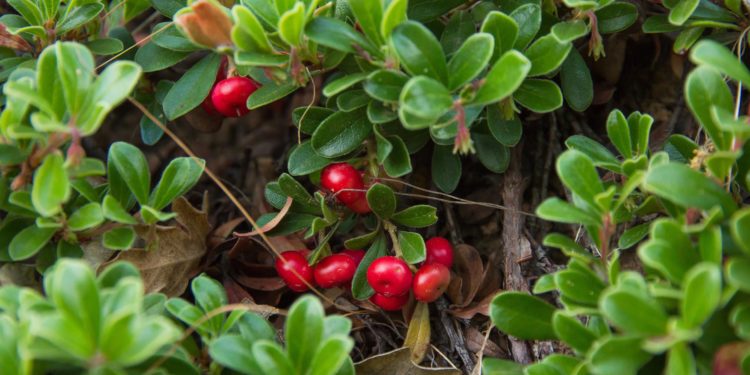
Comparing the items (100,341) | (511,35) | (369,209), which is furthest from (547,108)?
(100,341)

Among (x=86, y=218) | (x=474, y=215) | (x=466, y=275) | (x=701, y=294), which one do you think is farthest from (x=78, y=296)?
(x=474, y=215)

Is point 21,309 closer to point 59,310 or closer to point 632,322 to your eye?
point 59,310

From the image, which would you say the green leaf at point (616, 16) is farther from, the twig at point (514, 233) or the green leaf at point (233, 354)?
the green leaf at point (233, 354)

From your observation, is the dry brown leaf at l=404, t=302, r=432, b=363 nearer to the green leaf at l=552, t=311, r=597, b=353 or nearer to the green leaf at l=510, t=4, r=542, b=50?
the green leaf at l=552, t=311, r=597, b=353

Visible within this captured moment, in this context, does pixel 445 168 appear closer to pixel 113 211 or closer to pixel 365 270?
pixel 365 270

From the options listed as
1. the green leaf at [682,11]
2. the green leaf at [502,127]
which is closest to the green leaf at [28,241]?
the green leaf at [502,127]
